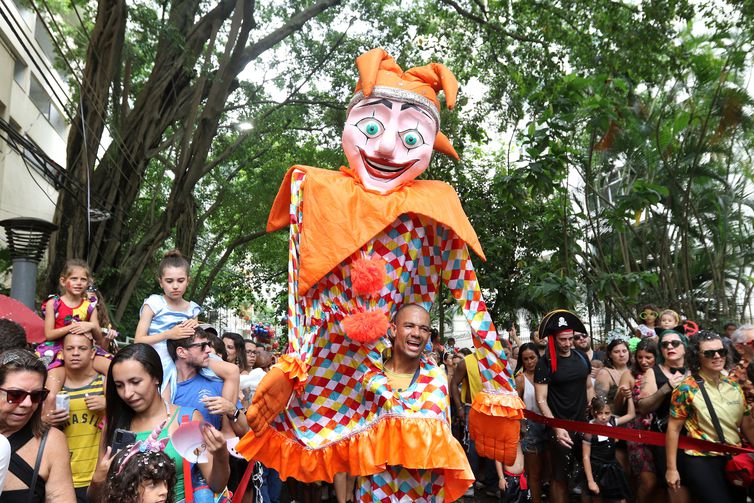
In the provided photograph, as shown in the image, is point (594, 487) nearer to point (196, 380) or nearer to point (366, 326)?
point (366, 326)

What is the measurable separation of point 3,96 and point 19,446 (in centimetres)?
1153

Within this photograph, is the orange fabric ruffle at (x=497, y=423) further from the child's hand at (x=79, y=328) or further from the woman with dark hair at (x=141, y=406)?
the child's hand at (x=79, y=328)

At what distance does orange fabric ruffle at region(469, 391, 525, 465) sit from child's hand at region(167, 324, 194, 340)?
1.64 metres

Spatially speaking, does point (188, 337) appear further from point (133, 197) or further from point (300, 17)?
point (300, 17)

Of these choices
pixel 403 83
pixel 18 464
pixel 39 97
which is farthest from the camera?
pixel 39 97

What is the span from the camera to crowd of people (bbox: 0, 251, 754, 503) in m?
2.89

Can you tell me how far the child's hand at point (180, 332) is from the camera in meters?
4.18

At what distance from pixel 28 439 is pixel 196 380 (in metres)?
1.27

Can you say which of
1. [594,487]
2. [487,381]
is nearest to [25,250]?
[487,381]

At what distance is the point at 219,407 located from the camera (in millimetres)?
3494

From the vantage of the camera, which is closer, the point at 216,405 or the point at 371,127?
the point at 216,405

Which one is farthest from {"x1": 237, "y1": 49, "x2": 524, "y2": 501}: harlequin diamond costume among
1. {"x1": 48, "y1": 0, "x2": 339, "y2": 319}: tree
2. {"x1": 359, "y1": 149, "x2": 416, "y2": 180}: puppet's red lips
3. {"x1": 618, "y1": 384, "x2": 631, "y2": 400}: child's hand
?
{"x1": 48, "y1": 0, "x2": 339, "y2": 319}: tree

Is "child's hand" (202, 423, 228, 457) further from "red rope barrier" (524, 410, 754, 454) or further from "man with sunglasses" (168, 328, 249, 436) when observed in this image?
"red rope barrier" (524, 410, 754, 454)

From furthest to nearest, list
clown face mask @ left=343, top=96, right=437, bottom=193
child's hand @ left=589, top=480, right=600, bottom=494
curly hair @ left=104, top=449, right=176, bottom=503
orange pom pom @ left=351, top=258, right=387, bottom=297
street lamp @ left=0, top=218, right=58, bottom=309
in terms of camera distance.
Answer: street lamp @ left=0, top=218, right=58, bottom=309 → child's hand @ left=589, top=480, right=600, bottom=494 → clown face mask @ left=343, top=96, right=437, bottom=193 → orange pom pom @ left=351, top=258, right=387, bottom=297 → curly hair @ left=104, top=449, right=176, bottom=503
